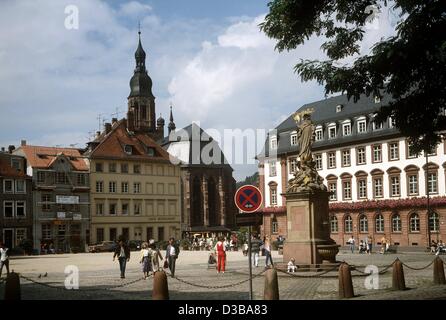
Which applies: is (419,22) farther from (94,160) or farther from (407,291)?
(94,160)

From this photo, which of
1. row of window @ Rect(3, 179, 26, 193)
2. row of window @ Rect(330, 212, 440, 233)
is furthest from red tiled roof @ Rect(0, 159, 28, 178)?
row of window @ Rect(330, 212, 440, 233)

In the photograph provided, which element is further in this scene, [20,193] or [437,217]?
[20,193]

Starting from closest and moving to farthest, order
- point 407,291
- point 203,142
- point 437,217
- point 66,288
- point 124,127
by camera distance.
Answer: point 407,291, point 66,288, point 437,217, point 124,127, point 203,142

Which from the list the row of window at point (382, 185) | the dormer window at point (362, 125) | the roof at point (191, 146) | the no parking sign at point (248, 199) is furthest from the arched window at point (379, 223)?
the roof at point (191, 146)

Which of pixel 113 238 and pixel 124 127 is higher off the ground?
pixel 124 127

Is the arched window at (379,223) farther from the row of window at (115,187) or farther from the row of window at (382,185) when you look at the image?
the row of window at (115,187)

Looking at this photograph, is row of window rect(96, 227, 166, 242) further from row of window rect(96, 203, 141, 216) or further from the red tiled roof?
the red tiled roof

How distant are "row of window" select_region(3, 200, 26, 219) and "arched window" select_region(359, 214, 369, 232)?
33.8m

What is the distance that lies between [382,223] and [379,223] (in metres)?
0.37

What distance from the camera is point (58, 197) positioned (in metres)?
69.4

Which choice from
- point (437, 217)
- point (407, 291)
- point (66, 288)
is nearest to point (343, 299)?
point (407, 291)

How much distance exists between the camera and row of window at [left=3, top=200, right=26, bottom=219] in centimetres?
6456
